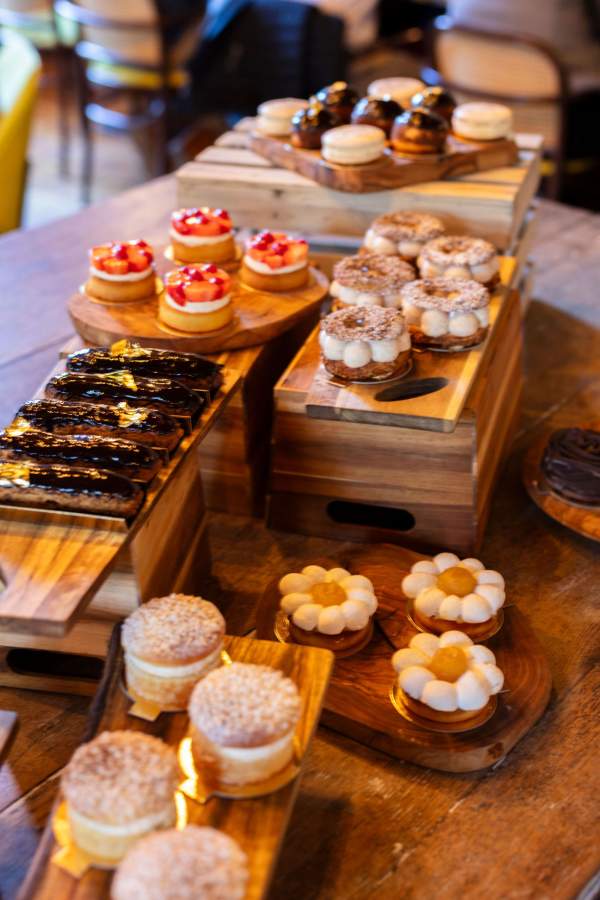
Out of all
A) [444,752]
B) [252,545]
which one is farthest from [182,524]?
[444,752]

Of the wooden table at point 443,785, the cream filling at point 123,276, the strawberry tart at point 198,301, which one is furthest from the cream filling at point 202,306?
the wooden table at point 443,785

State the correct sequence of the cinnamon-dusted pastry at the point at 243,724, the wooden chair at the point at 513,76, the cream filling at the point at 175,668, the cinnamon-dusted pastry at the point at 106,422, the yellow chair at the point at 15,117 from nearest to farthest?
the cinnamon-dusted pastry at the point at 243,724 → the cream filling at the point at 175,668 → the cinnamon-dusted pastry at the point at 106,422 → the yellow chair at the point at 15,117 → the wooden chair at the point at 513,76

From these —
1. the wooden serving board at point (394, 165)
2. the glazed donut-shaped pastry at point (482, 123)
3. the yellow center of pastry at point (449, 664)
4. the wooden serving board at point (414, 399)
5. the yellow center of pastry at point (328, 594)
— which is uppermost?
the glazed donut-shaped pastry at point (482, 123)

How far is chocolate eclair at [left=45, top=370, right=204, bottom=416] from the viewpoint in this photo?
142 cm

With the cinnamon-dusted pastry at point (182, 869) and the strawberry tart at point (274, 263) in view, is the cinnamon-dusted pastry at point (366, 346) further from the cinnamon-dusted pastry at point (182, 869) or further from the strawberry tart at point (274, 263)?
the cinnamon-dusted pastry at point (182, 869)

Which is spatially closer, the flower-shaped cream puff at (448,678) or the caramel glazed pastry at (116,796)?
the caramel glazed pastry at (116,796)

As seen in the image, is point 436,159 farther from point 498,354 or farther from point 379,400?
point 379,400

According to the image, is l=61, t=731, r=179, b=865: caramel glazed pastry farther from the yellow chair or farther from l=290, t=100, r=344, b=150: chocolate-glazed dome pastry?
the yellow chair

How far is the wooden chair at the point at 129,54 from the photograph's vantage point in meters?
4.18

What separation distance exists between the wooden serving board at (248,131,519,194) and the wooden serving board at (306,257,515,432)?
564 millimetres

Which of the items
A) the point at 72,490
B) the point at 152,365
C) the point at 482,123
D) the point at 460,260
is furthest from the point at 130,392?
the point at 482,123

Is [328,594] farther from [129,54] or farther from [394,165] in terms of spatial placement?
[129,54]

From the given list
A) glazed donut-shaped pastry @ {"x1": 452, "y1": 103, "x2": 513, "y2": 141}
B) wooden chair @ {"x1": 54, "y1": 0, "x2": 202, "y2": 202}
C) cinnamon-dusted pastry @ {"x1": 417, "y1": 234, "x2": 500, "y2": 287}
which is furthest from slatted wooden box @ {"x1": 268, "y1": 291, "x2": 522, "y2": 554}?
wooden chair @ {"x1": 54, "y1": 0, "x2": 202, "y2": 202}

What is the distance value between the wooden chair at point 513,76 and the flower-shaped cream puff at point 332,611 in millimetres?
2762
